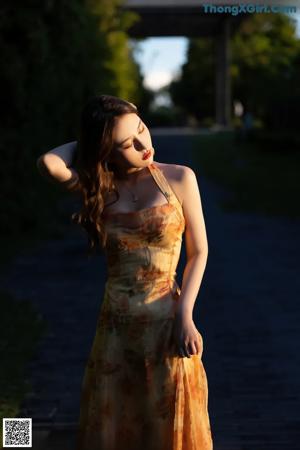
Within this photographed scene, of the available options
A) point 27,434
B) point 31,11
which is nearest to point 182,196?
point 27,434

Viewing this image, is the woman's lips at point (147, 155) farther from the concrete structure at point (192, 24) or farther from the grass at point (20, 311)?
the concrete structure at point (192, 24)

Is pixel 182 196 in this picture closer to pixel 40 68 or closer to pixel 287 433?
pixel 287 433

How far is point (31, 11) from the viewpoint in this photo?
11.9 metres

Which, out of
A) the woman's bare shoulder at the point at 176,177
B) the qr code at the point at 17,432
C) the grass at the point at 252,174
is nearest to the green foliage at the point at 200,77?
the grass at the point at 252,174

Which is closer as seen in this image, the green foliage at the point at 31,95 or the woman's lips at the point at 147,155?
the woman's lips at the point at 147,155

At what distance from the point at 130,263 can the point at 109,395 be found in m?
0.50

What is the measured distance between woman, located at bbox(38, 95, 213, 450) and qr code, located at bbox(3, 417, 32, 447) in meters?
1.29

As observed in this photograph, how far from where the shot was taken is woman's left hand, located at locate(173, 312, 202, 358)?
8.77 feet

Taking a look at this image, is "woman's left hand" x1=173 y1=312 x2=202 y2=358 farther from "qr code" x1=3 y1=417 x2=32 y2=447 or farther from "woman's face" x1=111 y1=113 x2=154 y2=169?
"qr code" x1=3 y1=417 x2=32 y2=447

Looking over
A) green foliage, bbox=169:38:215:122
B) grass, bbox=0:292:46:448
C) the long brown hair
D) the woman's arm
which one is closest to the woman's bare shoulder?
the long brown hair

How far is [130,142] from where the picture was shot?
2.67m

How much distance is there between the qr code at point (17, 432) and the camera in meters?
4.03

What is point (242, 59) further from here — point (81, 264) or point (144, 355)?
point (144, 355)

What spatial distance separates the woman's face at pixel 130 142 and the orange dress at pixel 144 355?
9cm
